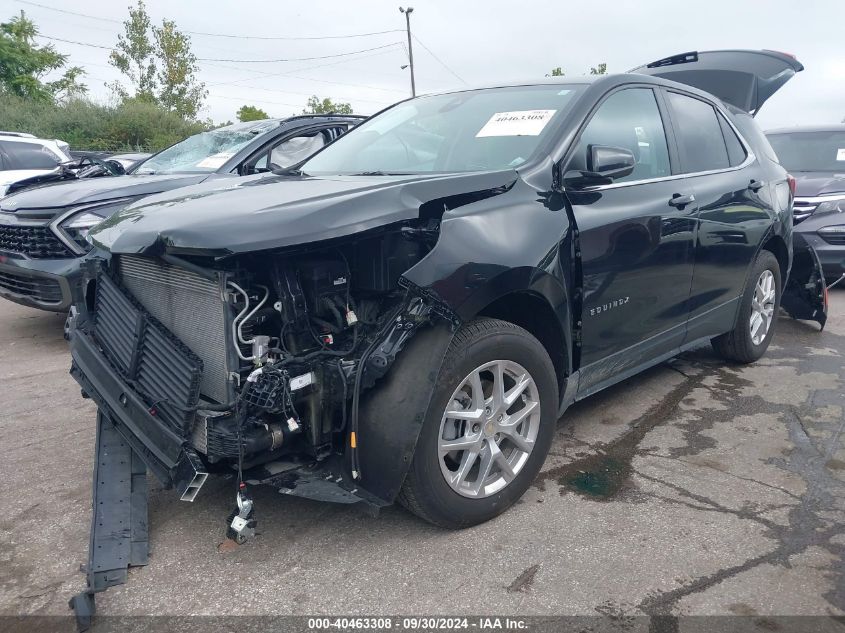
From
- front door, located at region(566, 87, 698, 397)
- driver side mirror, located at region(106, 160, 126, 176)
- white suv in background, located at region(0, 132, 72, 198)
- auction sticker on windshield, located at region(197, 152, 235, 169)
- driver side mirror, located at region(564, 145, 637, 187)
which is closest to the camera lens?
driver side mirror, located at region(564, 145, 637, 187)

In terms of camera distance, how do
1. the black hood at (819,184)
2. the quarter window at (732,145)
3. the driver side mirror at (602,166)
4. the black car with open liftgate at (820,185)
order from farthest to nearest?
1. the black hood at (819,184)
2. the black car with open liftgate at (820,185)
3. the quarter window at (732,145)
4. the driver side mirror at (602,166)

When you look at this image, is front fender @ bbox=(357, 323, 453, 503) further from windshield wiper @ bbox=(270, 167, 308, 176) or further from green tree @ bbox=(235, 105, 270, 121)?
green tree @ bbox=(235, 105, 270, 121)

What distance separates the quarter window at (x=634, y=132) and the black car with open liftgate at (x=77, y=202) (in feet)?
8.62

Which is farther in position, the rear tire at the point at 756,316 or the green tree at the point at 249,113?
the green tree at the point at 249,113

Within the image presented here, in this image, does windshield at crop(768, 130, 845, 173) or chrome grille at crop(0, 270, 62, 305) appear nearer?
chrome grille at crop(0, 270, 62, 305)

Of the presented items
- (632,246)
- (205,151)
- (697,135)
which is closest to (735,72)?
(697,135)

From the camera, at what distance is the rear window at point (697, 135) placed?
4.10 m

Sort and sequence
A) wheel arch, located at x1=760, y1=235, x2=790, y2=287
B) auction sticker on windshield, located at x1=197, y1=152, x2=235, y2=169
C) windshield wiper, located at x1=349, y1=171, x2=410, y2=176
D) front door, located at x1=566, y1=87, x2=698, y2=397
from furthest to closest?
auction sticker on windshield, located at x1=197, y1=152, x2=235, y2=169
wheel arch, located at x1=760, y1=235, x2=790, y2=287
windshield wiper, located at x1=349, y1=171, x2=410, y2=176
front door, located at x1=566, y1=87, x2=698, y2=397

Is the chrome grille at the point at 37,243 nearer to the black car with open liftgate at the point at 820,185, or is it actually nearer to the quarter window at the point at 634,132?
the quarter window at the point at 634,132

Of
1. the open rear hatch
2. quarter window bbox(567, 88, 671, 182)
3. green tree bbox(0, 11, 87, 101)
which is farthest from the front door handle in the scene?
green tree bbox(0, 11, 87, 101)

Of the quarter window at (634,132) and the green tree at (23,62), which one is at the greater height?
the green tree at (23,62)

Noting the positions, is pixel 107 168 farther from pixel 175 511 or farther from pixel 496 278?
pixel 496 278

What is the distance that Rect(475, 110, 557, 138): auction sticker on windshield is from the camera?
132 inches

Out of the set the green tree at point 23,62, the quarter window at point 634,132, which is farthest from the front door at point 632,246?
the green tree at point 23,62
